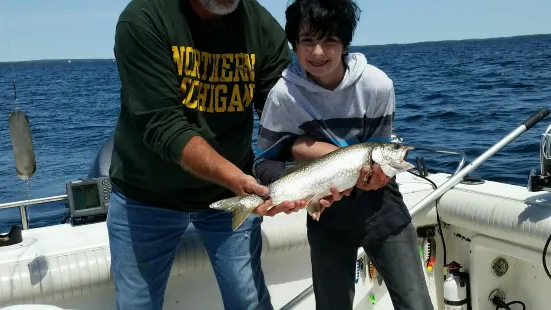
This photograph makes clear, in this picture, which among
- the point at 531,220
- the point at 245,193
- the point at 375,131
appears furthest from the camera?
the point at 531,220

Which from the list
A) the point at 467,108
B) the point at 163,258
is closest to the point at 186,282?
the point at 163,258

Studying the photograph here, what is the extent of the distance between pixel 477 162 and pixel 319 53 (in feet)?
5.70

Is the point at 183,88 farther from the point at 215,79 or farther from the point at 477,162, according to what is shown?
the point at 477,162

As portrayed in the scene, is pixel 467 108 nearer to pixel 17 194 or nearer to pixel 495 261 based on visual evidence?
pixel 17 194

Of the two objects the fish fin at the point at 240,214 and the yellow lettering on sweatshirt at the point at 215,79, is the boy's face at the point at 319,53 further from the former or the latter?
the fish fin at the point at 240,214

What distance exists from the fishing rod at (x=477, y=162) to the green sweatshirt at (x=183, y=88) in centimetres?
121

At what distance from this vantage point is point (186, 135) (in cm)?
283

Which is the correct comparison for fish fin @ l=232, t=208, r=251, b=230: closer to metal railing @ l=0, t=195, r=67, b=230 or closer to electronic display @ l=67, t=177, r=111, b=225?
electronic display @ l=67, t=177, r=111, b=225

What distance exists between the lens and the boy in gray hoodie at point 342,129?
2941mm

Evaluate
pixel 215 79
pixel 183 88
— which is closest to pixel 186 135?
pixel 183 88

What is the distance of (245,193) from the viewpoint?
9.16ft

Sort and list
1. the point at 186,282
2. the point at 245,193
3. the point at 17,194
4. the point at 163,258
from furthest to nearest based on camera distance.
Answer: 1. the point at 17,194
2. the point at 186,282
3. the point at 163,258
4. the point at 245,193

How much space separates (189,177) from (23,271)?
996 mm

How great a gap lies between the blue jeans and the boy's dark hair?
3.36 feet
